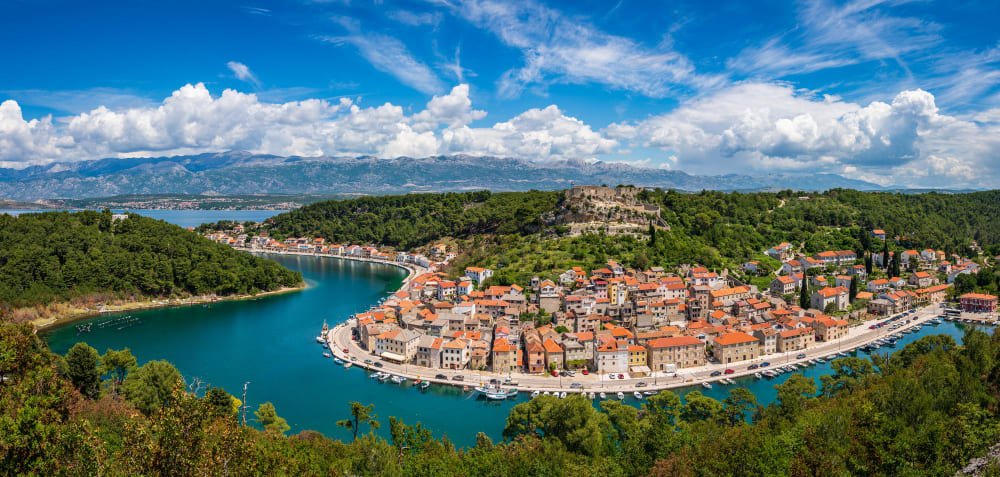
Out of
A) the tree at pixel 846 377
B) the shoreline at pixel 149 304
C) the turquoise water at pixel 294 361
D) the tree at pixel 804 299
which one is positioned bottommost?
the turquoise water at pixel 294 361

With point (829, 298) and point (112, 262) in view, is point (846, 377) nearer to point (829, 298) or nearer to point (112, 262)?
point (829, 298)

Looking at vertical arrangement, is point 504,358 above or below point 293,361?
above

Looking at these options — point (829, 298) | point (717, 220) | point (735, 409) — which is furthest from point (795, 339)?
point (717, 220)

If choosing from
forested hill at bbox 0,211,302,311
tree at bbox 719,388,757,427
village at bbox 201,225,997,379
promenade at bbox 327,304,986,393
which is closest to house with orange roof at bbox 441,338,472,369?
village at bbox 201,225,997,379

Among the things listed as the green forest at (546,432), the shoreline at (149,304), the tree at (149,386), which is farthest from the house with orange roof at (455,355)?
the shoreline at (149,304)

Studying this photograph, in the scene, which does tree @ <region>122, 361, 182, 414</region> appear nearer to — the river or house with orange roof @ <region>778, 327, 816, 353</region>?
the river

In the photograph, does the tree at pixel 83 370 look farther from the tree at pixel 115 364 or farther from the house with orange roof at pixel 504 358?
the house with orange roof at pixel 504 358
